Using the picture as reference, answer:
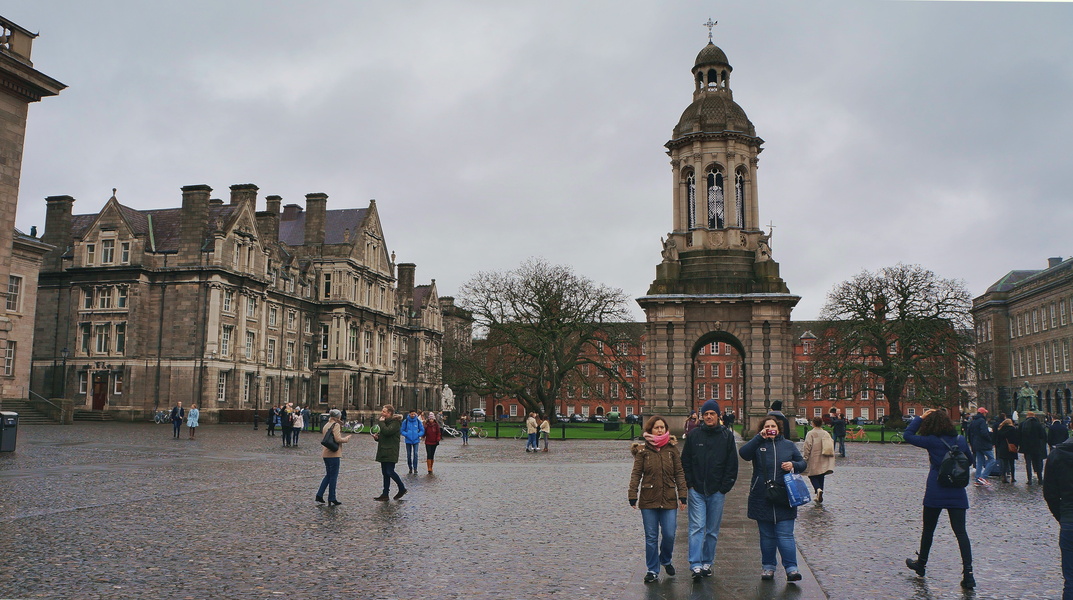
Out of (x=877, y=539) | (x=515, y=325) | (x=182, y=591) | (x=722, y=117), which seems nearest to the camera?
(x=182, y=591)

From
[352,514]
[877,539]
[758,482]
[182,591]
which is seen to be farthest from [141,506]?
[877,539]

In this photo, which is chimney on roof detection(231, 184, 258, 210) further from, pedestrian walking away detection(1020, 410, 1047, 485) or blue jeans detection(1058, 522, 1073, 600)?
blue jeans detection(1058, 522, 1073, 600)

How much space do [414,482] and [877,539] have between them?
10.7m

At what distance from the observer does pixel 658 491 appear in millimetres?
8438

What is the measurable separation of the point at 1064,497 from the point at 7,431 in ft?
83.2

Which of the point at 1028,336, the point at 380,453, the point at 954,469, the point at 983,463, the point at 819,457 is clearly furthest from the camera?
the point at 1028,336

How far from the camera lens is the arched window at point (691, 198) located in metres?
42.0

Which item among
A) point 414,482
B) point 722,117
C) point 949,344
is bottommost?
point 414,482

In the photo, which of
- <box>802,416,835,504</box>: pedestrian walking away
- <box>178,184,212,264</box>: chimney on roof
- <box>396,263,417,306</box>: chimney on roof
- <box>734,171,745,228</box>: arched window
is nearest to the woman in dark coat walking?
<box>802,416,835,504</box>: pedestrian walking away

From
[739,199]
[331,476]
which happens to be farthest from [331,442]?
[739,199]

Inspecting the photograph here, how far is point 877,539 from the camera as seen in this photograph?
11008 millimetres

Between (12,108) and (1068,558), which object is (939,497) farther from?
(12,108)

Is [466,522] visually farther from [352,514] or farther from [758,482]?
[758,482]

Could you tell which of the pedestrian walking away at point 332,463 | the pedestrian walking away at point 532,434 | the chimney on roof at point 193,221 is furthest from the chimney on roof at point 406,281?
the pedestrian walking away at point 332,463
